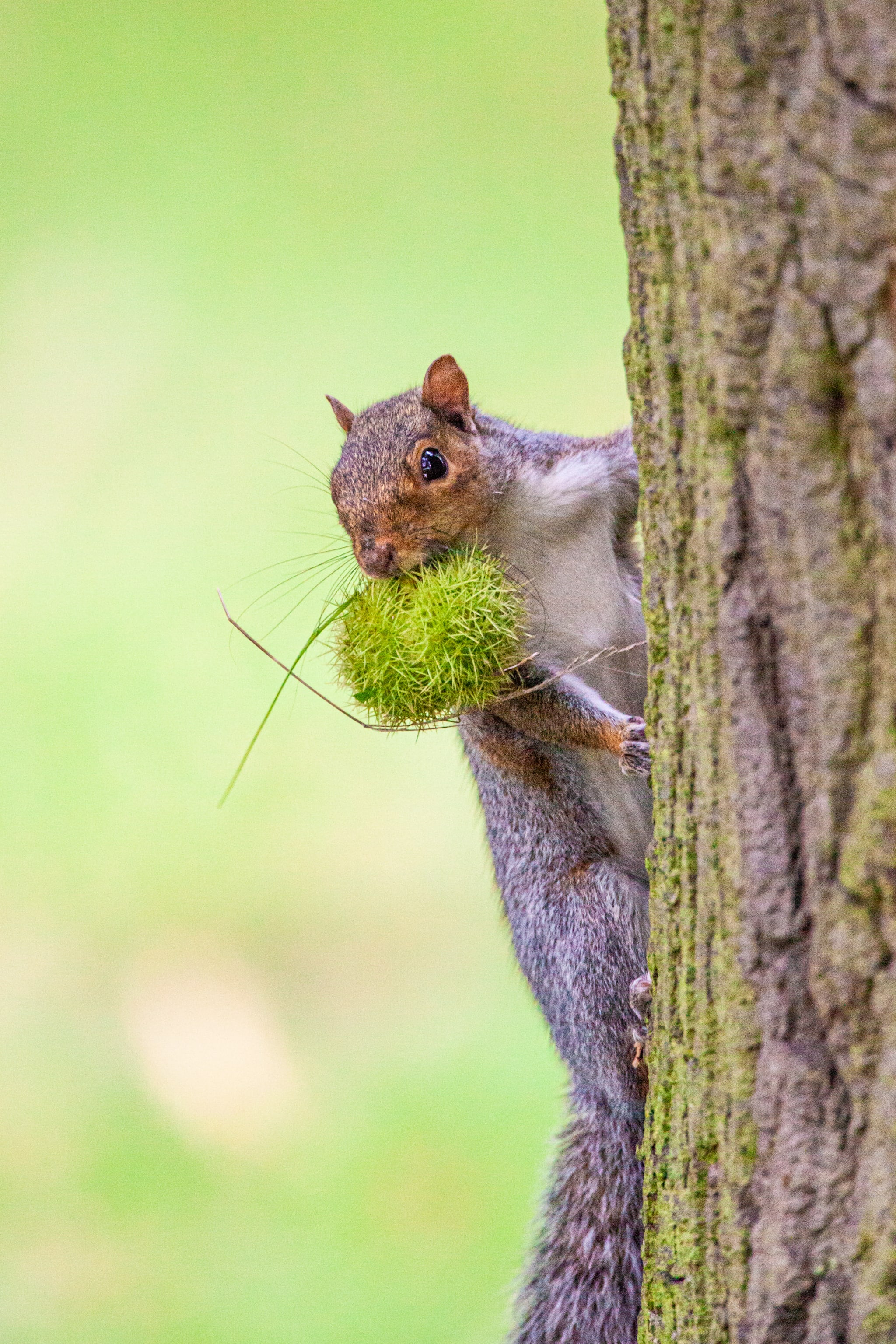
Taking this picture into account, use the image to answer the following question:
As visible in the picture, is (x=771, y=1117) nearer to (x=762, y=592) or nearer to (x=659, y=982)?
(x=659, y=982)

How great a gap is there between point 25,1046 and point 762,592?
417 cm

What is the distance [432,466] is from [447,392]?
17 centimetres

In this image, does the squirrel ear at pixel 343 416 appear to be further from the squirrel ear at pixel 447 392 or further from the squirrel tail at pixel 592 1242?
the squirrel tail at pixel 592 1242

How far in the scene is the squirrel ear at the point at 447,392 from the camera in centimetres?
211

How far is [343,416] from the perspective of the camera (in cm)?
227

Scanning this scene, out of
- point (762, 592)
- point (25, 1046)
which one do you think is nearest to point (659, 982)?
point (762, 592)

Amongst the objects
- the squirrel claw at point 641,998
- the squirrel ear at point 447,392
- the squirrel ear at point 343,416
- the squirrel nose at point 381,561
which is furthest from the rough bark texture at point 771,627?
the squirrel ear at point 343,416

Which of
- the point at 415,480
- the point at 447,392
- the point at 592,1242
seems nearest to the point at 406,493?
the point at 415,480

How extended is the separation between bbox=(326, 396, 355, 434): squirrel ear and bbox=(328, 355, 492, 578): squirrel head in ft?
0.30

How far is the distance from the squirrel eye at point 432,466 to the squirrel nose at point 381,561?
13cm

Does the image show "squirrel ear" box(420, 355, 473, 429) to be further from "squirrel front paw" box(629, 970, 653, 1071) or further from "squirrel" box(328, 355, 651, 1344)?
"squirrel front paw" box(629, 970, 653, 1071)

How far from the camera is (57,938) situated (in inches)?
189

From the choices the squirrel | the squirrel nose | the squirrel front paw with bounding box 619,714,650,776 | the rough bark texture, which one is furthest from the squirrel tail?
the squirrel nose

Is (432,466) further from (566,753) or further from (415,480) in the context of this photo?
(566,753)
